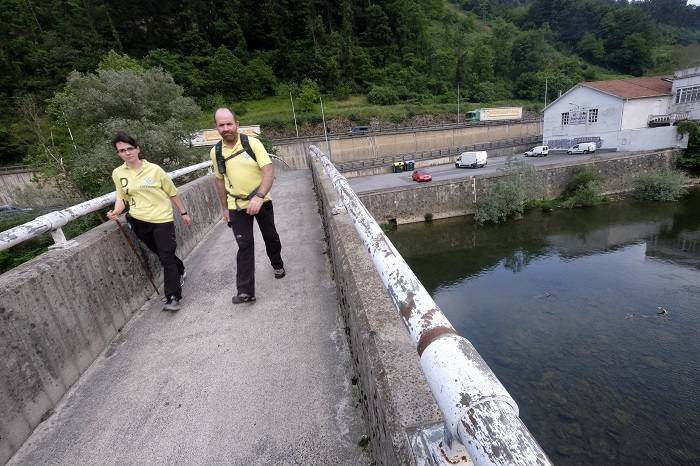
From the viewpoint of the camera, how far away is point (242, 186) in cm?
312

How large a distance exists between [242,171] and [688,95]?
132 feet

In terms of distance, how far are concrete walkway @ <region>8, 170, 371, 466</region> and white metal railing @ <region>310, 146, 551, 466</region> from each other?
1.18 m

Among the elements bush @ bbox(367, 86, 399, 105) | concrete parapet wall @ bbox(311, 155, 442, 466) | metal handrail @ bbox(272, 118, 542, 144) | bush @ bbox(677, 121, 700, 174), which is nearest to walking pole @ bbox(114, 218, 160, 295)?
concrete parapet wall @ bbox(311, 155, 442, 466)

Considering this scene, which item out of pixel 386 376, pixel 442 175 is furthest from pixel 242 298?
pixel 442 175

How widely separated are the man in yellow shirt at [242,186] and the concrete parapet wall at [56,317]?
1.07 meters

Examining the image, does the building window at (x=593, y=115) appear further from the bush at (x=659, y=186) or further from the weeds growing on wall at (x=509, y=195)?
the weeds growing on wall at (x=509, y=195)

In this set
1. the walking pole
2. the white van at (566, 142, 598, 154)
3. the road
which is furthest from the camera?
the white van at (566, 142, 598, 154)

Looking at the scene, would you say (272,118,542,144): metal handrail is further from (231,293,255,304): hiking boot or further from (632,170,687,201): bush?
(231,293,255,304): hiking boot

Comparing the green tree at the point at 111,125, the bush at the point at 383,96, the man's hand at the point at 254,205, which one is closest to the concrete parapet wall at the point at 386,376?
the man's hand at the point at 254,205

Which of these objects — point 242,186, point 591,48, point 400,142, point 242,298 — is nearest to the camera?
point 242,186

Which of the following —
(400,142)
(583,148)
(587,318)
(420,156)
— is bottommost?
(587,318)

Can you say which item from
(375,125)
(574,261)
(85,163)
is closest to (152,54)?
(375,125)

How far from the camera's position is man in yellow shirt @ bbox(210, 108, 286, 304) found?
119 inches

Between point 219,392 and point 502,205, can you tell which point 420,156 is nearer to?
point 502,205
